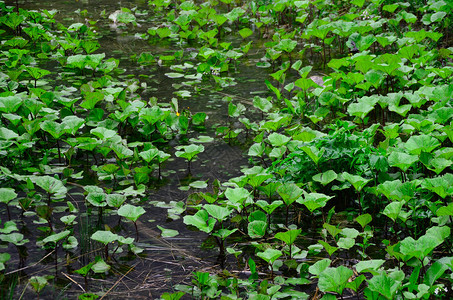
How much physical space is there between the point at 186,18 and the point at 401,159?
391 cm

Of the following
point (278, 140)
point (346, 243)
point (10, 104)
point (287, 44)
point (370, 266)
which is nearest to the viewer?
point (370, 266)

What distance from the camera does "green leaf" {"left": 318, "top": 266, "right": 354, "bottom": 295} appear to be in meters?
1.81

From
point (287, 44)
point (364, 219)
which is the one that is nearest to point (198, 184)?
point (364, 219)

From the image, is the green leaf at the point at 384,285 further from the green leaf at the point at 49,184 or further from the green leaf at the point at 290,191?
the green leaf at the point at 49,184

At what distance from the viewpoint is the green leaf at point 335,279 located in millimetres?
1812

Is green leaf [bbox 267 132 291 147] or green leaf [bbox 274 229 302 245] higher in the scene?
green leaf [bbox 267 132 291 147]

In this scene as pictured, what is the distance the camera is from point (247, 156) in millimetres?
3234

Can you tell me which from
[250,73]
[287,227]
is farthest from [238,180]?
[250,73]

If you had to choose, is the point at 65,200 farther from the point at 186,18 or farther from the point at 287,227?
the point at 186,18

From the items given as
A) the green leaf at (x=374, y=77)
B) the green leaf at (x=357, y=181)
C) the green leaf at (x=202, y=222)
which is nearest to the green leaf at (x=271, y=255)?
the green leaf at (x=202, y=222)

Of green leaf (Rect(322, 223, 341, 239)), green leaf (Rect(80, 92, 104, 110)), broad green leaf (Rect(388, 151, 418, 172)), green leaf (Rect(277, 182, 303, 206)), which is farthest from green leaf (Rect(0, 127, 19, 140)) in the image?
broad green leaf (Rect(388, 151, 418, 172))

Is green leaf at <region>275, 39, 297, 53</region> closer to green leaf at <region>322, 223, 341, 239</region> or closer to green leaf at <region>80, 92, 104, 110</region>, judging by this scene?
green leaf at <region>80, 92, 104, 110</region>

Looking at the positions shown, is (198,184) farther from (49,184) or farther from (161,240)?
(49,184)

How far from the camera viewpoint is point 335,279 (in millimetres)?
1820
